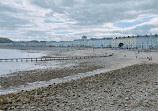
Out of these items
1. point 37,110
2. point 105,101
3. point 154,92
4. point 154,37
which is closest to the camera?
point 37,110

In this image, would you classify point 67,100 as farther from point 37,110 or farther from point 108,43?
point 108,43

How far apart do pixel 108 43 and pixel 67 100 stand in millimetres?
167934

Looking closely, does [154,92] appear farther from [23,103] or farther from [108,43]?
[108,43]

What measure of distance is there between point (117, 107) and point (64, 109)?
8.09 ft

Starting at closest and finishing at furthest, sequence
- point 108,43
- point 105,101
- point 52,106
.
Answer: point 52,106
point 105,101
point 108,43

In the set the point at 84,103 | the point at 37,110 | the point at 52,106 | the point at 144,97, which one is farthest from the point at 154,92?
the point at 37,110

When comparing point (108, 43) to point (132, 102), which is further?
point (108, 43)

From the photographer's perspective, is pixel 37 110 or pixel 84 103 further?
pixel 84 103

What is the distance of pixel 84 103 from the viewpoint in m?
7.67

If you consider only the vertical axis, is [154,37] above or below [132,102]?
above

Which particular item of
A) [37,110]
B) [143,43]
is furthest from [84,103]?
[143,43]

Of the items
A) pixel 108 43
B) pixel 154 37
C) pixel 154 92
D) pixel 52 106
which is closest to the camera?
pixel 52 106

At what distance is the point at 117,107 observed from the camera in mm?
6965

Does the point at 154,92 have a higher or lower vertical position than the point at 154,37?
lower
